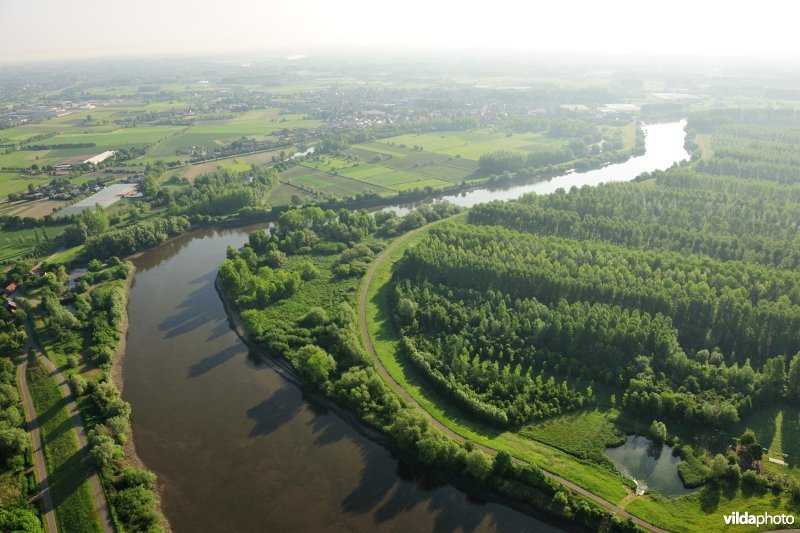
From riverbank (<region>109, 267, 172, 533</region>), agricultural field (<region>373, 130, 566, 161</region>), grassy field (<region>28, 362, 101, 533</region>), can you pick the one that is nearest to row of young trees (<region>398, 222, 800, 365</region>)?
riverbank (<region>109, 267, 172, 533</region>)

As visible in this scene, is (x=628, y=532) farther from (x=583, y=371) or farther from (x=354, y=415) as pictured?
(x=354, y=415)

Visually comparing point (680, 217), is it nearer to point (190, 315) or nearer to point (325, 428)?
point (325, 428)

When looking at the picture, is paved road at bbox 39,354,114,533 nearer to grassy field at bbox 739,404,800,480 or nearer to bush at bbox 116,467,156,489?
bush at bbox 116,467,156,489

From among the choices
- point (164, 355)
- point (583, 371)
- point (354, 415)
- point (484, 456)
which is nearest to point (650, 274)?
point (583, 371)

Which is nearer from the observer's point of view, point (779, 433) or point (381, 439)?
point (779, 433)

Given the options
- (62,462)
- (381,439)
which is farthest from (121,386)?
(381,439)

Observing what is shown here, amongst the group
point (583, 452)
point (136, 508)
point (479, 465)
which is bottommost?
point (136, 508)
